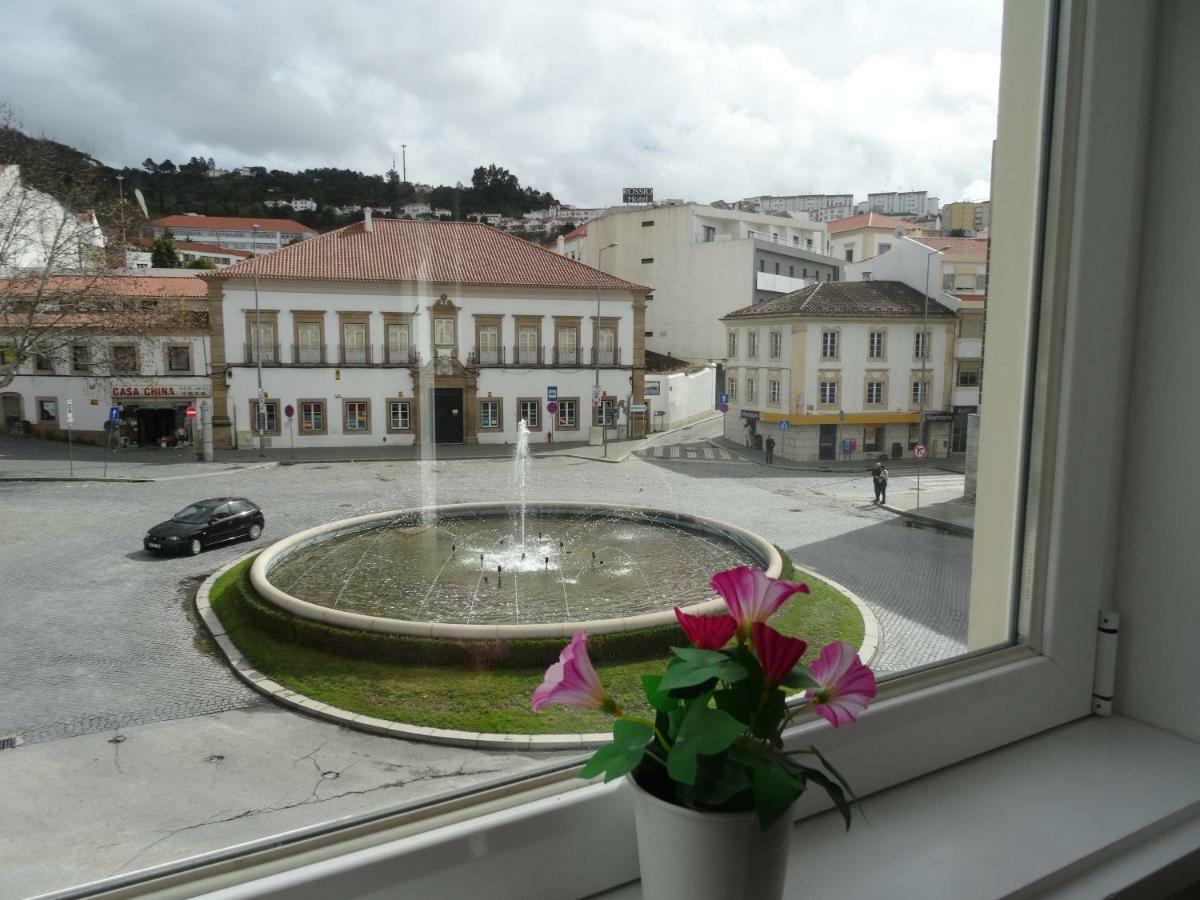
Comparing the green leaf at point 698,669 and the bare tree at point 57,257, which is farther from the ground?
the bare tree at point 57,257

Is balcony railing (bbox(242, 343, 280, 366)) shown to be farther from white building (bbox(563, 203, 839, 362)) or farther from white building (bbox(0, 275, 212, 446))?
white building (bbox(563, 203, 839, 362))

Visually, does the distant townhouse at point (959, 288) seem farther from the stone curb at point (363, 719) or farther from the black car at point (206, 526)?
the black car at point (206, 526)

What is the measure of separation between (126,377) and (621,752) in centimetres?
79

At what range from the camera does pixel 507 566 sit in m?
2.60

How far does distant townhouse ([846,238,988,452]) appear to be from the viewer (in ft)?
4.79

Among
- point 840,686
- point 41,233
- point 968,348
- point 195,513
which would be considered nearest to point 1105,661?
point 968,348

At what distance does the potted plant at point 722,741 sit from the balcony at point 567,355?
0.89 m

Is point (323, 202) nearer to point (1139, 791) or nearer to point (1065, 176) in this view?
point (1065, 176)

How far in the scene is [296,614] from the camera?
4.36ft

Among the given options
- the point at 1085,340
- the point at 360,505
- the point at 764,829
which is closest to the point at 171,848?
the point at 764,829

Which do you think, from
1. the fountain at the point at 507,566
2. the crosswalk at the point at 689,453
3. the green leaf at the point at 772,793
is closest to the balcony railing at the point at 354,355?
the fountain at the point at 507,566

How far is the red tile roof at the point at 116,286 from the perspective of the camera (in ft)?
2.82

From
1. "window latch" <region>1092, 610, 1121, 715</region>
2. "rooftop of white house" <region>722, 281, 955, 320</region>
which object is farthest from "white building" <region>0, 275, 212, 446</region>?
"window latch" <region>1092, 610, 1121, 715</region>

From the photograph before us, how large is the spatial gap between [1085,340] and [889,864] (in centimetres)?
83
